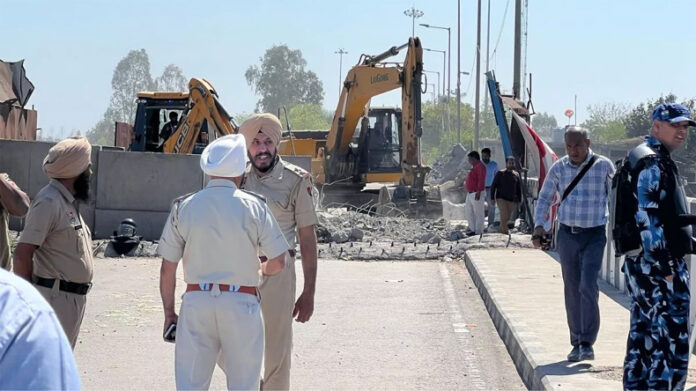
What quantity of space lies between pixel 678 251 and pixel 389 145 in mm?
27095

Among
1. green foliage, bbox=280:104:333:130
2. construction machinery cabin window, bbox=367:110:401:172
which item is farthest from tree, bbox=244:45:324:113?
construction machinery cabin window, bbox=367:110:401:172

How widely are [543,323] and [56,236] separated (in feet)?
19.4

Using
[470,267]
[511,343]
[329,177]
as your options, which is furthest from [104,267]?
[329,177]

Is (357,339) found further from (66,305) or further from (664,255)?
(66,305)

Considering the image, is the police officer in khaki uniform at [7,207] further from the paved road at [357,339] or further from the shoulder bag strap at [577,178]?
the shoulder bag strap at [577,178]

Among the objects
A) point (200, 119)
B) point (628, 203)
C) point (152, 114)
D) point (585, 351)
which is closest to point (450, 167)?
point (152, 114)

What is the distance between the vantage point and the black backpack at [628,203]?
645cm

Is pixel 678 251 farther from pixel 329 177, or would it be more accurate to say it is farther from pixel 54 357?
pixel 329 177

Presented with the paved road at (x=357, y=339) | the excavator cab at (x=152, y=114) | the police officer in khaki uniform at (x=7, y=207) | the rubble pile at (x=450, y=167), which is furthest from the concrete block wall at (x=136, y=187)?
the rubble pile at (x=450, y=167)

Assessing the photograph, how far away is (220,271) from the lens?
5336 mm

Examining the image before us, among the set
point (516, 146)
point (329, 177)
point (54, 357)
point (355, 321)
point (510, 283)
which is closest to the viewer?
point (54, 357)

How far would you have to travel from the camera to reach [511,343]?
33.2ft

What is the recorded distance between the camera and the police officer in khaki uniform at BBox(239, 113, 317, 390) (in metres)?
6.22

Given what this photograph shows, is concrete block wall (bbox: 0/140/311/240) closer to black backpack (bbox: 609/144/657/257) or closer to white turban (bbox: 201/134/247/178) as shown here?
black backpack (bbox: 609/144/657/257)
